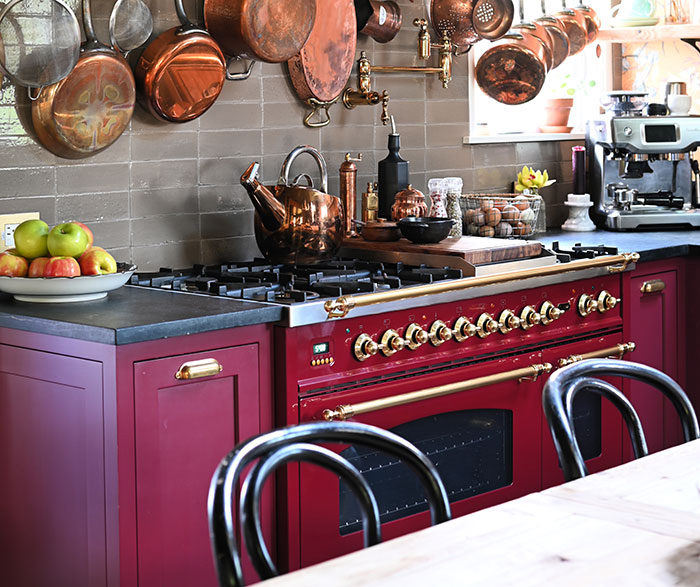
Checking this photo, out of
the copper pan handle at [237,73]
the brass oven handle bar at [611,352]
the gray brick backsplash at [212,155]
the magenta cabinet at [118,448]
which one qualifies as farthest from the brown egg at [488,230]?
the magenta cabinet at [118,448]

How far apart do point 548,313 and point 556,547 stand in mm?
1879

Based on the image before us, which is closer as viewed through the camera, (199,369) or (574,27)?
(199,369)

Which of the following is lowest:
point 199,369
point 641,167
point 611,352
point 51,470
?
point 51,470

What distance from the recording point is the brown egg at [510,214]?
3.74m

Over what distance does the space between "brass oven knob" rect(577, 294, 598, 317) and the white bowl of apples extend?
140 cm

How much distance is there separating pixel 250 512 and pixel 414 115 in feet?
8.71

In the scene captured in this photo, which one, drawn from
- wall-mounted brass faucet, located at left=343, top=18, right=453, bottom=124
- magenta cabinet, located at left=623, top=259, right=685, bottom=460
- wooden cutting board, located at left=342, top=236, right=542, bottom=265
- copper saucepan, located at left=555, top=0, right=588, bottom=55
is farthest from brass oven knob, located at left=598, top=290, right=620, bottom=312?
copper saucepan, located at left=555, top=0, right=588, bottom=55

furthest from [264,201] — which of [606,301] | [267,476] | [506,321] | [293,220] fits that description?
[267,476]

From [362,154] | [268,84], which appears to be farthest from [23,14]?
[362,154]

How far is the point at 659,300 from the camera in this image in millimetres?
3705

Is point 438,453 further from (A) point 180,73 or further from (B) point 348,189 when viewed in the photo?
(A) point 180,73

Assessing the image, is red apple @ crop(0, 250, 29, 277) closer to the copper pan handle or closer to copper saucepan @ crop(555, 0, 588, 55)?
the copper pan handle

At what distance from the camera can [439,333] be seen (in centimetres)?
283

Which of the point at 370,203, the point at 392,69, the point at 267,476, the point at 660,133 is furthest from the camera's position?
the point at 660,133
